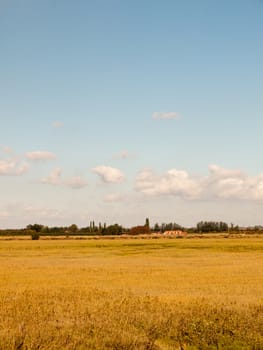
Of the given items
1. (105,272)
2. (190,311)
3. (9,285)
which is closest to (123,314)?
(190,311)

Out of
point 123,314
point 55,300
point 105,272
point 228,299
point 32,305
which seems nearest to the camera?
point 123,314

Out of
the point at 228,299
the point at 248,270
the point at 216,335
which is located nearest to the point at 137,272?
the point at 248,270

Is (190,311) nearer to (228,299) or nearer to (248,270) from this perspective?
(228,299)

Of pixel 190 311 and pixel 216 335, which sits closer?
pixel 216 335

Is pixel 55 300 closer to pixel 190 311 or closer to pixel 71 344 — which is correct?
pixel 190 311

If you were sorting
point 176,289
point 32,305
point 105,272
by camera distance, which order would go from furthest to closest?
point 105,272
point 176,289
point 32,305

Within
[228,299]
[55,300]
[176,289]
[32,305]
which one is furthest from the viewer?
[176,289]

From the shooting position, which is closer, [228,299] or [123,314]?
[123,314]

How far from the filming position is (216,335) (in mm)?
13141

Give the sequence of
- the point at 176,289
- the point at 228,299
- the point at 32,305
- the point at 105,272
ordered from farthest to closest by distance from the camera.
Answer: the point at 105,272 → the point at 176,289 → the point at 228,299 → the point at 32,305

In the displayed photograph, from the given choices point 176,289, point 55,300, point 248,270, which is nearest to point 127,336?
point 55,300

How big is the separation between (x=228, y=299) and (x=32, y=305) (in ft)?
26.5

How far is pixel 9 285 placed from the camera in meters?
27.3

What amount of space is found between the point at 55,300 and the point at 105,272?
15.7 metres
